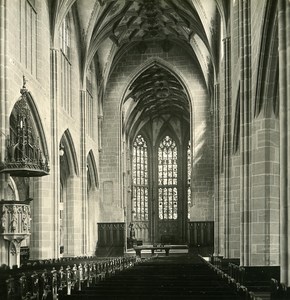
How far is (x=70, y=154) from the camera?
3038 cm

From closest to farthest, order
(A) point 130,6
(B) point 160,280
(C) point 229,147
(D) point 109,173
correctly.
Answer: (B) point 160,280 → (C) point 229,147 → (A) point 130,6 → (D) point 109,173

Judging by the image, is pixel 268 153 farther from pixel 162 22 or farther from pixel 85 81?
pixel 162 22

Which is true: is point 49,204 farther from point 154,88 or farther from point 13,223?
point 154,88

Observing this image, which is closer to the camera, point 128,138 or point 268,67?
point 268,67

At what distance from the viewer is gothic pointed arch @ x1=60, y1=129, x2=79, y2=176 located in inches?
1166

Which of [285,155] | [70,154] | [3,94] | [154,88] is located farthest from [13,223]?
[154,88]

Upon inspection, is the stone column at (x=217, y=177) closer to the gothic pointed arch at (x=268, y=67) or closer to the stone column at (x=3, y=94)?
the gothic pointed arch at (x=268, y=67)

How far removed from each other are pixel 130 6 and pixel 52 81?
9.96 m

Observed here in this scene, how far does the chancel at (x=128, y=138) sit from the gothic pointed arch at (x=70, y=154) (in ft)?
0.25

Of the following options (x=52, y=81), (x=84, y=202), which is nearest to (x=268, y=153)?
(x=52, y=81)

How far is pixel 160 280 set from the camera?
11.0 metres

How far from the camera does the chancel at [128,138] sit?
12.1m

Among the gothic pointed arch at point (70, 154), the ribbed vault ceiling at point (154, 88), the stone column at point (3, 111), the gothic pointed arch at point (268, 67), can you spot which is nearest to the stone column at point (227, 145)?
the gothic pointed arch at point (268, 67)

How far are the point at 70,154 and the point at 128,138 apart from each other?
19739 millimetres
